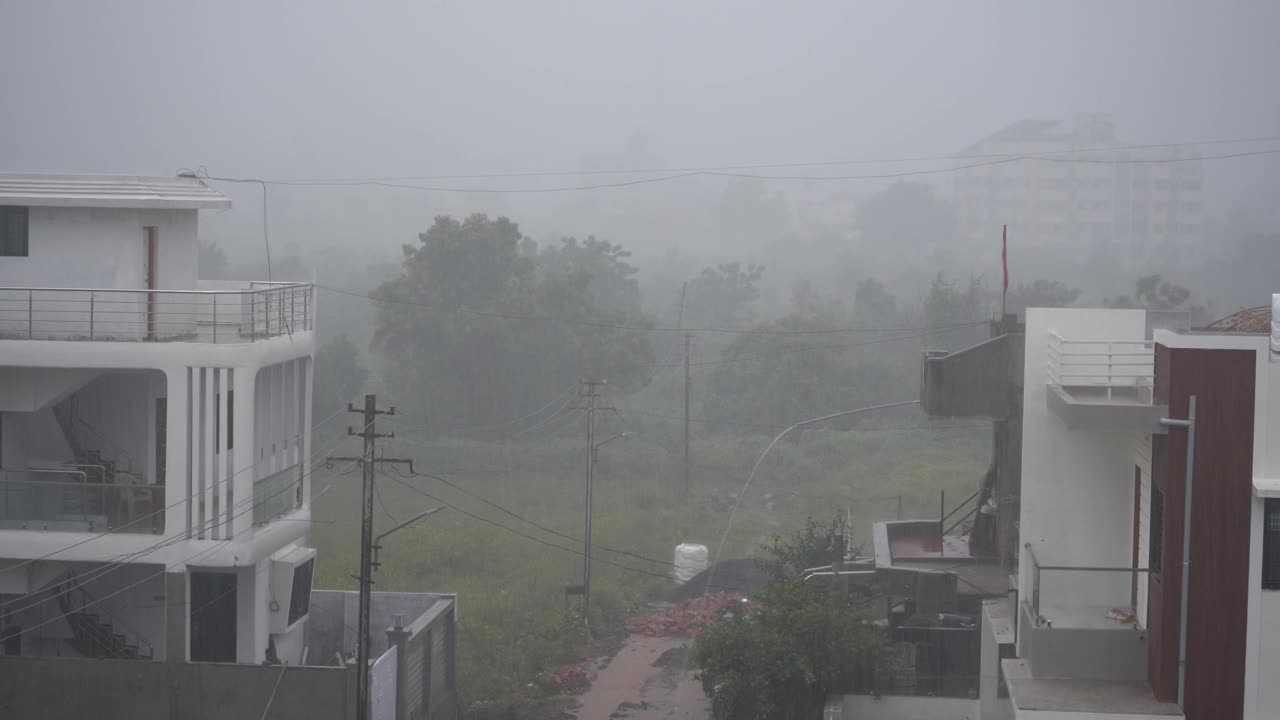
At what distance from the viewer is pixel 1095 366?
12109 millimetres

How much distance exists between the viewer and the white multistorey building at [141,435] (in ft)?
50.2

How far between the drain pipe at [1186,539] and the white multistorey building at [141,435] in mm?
11115

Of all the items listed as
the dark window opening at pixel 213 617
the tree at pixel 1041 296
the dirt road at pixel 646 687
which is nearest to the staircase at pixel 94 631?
the dark window opening at pixel 213 617

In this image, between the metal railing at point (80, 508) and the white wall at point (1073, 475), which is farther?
the metal railing at point (80, 508)

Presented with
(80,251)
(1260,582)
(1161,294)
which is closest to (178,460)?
(80,251)

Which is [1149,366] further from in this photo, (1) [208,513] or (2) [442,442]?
(2) [442,442]

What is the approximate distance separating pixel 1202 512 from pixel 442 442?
40759 millimetres

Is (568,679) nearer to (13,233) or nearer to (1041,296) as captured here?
(13,233)

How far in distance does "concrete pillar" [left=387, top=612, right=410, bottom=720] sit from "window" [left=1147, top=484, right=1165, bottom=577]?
9.68m

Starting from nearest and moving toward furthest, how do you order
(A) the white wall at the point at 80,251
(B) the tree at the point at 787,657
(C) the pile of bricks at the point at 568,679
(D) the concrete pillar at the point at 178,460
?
(D) the concrete pillar at the point at 178,460
(A) the white wall at the point at 80,251
(B) the tree at the point at 787,657
(C) the pile of bricks at the point at 568,679

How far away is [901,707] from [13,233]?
47.7ft

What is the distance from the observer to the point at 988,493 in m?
18.3

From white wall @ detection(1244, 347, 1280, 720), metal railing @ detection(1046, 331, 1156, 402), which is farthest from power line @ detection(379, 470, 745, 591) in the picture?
white wall @ detection(1244, 347, 1280, 720)

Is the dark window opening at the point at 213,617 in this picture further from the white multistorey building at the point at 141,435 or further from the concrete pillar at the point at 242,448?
the concrete pillar at the point at 242,448
